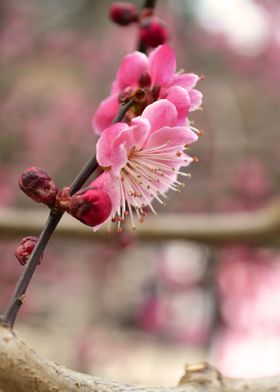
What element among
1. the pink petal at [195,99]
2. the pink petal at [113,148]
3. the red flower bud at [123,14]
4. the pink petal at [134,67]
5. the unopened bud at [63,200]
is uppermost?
the red flower bud at [123,14]

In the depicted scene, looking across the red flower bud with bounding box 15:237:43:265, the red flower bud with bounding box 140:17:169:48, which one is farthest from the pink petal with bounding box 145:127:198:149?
the red flower bud with bounding box 140:17:169:48

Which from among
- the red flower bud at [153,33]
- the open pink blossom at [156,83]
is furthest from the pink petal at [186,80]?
the red flower bud at [153,33]

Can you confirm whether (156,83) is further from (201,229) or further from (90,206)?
(201,229)

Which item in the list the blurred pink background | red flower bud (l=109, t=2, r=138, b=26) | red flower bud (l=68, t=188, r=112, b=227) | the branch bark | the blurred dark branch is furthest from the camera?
the blurred pink background

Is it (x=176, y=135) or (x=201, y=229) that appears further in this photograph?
(x=201, y=229)

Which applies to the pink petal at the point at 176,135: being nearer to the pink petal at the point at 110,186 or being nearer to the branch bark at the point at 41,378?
the pink petal at the point at 110,186

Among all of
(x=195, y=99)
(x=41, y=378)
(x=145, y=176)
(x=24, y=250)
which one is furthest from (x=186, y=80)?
(x=41, y=378)

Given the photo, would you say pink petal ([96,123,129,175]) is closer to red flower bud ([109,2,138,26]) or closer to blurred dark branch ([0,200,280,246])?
red flower bud ([109,2,138,26])
